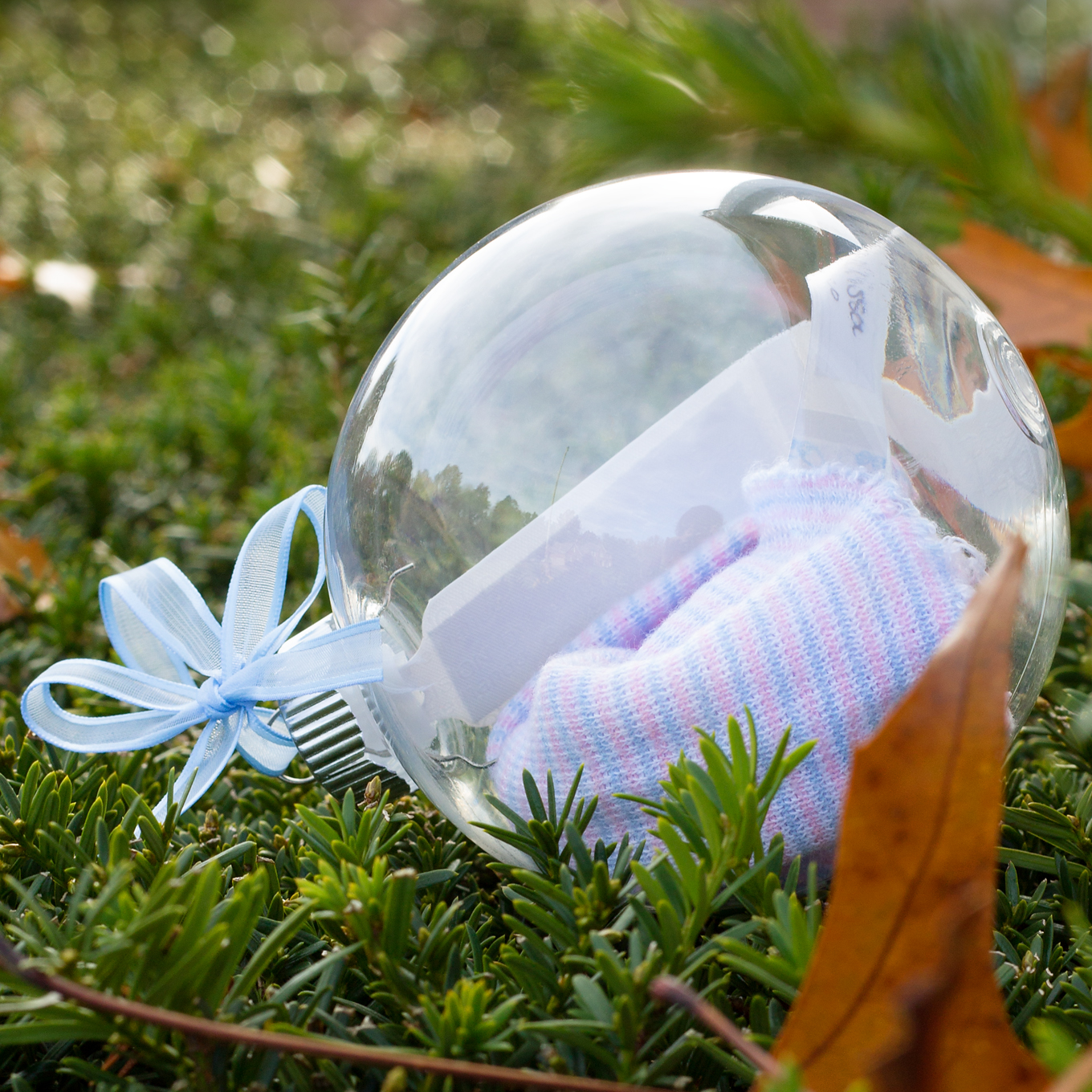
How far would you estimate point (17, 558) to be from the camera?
133 cm

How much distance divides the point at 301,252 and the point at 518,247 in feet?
4.70

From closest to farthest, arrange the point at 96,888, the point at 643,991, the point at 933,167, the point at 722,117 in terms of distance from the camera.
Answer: the point at 643,991
the point at 96,888
the point at 933,167
the point at 722,117

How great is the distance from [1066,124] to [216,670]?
1.92 m

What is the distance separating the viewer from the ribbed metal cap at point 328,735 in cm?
85

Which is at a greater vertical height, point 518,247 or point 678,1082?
point 518,247

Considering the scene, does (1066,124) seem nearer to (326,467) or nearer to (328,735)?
(326,467)

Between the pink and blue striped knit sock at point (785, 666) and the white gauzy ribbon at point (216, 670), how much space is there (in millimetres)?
162

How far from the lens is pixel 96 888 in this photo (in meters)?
0.73

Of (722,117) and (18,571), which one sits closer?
(18,571)

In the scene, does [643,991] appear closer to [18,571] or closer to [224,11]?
[18,571]

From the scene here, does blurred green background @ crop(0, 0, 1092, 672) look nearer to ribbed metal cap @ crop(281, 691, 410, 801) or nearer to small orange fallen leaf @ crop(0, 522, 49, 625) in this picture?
small orange fallen leaf @ crop(0, 522, 49, 625)

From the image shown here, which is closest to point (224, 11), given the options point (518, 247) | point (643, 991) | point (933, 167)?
point (933, 167)

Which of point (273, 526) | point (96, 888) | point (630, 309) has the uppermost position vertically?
point (630, 309)

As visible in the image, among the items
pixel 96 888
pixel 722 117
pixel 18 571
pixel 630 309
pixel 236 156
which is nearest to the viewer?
pixel 96 888
